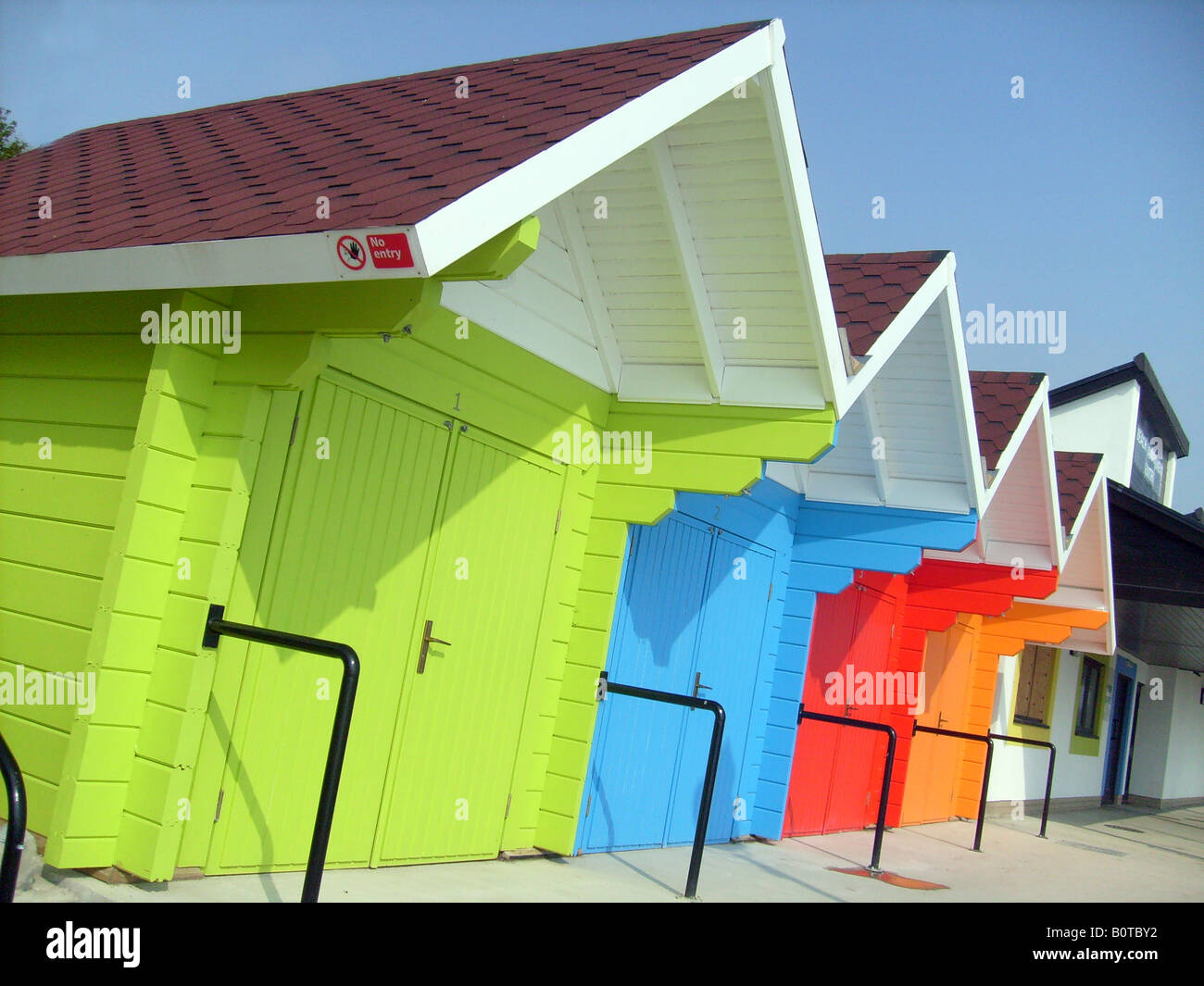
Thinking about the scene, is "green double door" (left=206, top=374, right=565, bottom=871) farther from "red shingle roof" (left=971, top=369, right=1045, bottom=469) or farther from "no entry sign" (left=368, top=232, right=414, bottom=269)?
"red shingle roof" (left=971, top=369, right=1045, bottom=469)

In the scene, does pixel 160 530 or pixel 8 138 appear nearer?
pixel 160 530

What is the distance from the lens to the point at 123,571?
156 inches

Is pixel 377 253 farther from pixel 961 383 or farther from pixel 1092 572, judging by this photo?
pixel 1092 572

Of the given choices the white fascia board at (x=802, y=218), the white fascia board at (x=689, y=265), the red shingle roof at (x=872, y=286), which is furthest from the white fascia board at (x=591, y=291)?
the red shingle roof at (x=872, y=286)

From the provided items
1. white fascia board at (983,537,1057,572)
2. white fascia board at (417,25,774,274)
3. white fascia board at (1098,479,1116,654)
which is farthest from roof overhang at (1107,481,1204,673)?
white fascia board at (417,25,774,274)

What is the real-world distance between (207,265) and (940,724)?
11.0 metres

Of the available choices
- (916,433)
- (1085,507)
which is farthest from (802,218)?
(1085,507)

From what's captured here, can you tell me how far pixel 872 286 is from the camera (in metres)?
6.64

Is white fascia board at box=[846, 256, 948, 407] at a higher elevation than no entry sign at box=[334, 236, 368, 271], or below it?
higher

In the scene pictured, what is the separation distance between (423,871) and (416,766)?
49 centimetres

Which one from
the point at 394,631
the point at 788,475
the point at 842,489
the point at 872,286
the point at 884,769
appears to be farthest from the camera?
the point at 842,489

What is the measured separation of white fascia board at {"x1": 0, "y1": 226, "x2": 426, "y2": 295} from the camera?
3.26 meters

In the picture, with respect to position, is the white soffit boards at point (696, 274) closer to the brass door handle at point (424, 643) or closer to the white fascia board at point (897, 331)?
the white fascia board at point (897, 331)

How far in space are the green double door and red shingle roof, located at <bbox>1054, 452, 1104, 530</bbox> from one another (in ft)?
21.9
